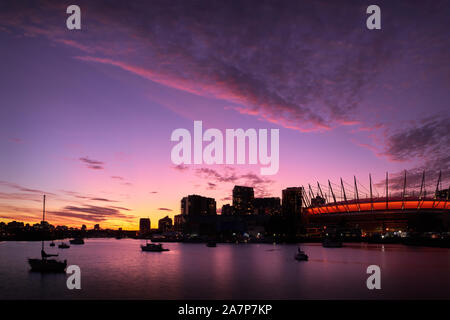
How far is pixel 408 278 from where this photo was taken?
59.3m

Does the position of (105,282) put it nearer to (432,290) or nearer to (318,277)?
(318,277)

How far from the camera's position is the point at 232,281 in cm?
5834
